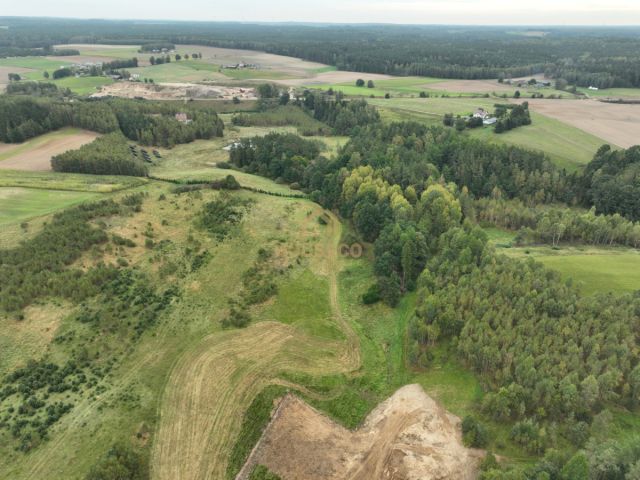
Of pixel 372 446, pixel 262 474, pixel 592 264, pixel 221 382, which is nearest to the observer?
pixel 262 474

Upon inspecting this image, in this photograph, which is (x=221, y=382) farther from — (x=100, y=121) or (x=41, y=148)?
(x=100, y=121)

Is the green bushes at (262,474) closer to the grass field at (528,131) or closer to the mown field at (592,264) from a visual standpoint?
the mown field at (592,264)

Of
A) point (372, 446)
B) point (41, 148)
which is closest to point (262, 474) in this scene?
Answer: point (372, 446)

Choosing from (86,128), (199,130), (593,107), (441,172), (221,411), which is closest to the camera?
(221,411)

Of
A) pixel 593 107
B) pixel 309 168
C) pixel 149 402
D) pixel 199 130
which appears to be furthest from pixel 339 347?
pixel 593 107

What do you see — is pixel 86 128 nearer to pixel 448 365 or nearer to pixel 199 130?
pixel 199 130

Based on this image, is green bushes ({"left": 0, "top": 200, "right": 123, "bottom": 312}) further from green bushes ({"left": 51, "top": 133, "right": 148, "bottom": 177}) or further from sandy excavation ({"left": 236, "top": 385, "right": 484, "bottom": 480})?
sandy excavation ({"left": 236, "top": 385, "right": 484, "bottom": 480})
